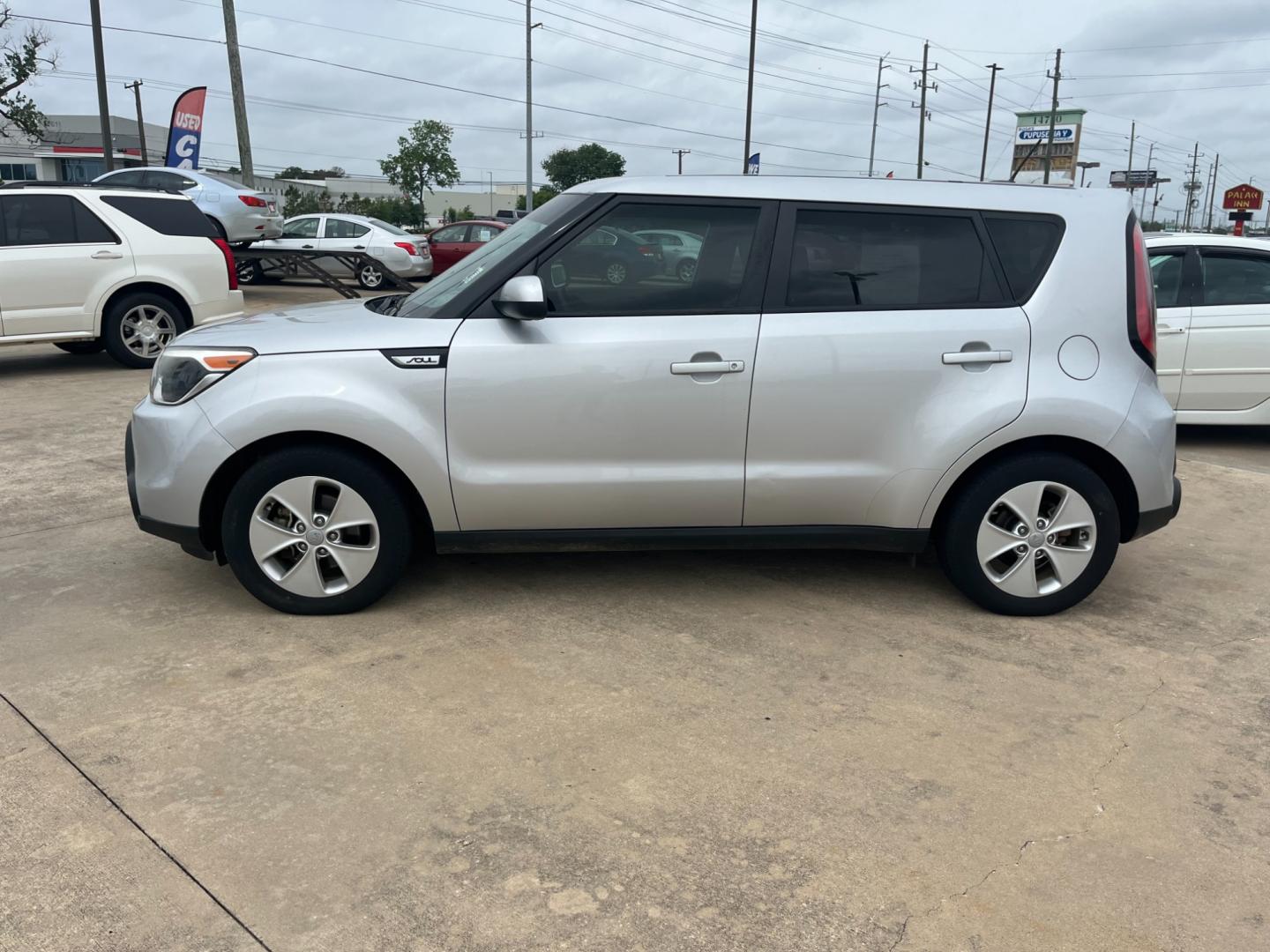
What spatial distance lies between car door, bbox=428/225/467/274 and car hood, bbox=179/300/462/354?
Answer: 58.7ft

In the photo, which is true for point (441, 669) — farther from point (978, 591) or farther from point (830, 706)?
point (978, 591)

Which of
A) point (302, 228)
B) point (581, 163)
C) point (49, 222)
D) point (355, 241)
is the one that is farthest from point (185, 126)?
point (581, 163)

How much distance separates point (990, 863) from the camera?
2.64 m

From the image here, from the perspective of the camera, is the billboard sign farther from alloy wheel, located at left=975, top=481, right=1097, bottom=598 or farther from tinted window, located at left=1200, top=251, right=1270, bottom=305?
alloy wheel, located at left=975, top=481, right=1097, bottom=598

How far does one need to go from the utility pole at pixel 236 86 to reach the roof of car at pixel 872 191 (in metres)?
21.7

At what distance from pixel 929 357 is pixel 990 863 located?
2006 millimetres

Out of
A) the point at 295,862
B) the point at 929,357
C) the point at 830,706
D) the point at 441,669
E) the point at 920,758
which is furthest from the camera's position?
the point at 929,357

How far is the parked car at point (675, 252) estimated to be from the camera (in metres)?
4.00

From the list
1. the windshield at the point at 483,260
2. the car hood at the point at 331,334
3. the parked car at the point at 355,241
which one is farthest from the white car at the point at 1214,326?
the parked car at the point at 355,241

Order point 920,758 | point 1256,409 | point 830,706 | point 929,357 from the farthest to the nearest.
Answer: point 1256,409 < point 929,357 < point 830,706 < point 920,758

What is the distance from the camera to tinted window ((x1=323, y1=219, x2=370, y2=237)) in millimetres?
19656

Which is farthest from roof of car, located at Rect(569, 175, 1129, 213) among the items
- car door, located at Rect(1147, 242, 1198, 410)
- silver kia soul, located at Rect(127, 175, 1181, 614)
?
car door, located at Rect(1147, 242, 1198, 410)

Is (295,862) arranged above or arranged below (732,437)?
below

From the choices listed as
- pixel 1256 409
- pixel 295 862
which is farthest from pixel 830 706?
pixel 1256 409
